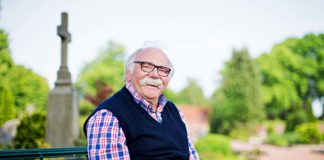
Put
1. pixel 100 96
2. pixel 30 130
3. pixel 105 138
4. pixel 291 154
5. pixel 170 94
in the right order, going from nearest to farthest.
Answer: pixel 105 138
pixel 30 130
pixel 100 96
pixel 291 154
pixel 170 94

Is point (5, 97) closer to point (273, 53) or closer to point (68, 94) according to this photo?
point (68, 94)

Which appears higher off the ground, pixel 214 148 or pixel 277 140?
pixel 277 140

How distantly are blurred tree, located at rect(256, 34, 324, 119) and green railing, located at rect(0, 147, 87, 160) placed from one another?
3650 cm

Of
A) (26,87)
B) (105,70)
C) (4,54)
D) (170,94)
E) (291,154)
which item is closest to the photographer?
(291,154)

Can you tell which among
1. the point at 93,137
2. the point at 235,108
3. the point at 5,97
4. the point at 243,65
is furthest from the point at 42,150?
the point at 243,65

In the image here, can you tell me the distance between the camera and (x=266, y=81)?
3847 centimetres

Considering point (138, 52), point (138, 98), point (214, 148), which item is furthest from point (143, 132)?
point (214, 148)

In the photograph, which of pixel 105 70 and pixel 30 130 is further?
pixel 105 70

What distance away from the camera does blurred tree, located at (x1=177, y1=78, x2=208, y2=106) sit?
56719mm

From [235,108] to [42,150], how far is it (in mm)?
23799

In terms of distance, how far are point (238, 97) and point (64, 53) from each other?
1971 cm

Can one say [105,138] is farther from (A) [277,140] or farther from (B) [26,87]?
(B) [26,87]

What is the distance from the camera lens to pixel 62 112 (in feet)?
25.3

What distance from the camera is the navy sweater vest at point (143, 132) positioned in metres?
1.78
